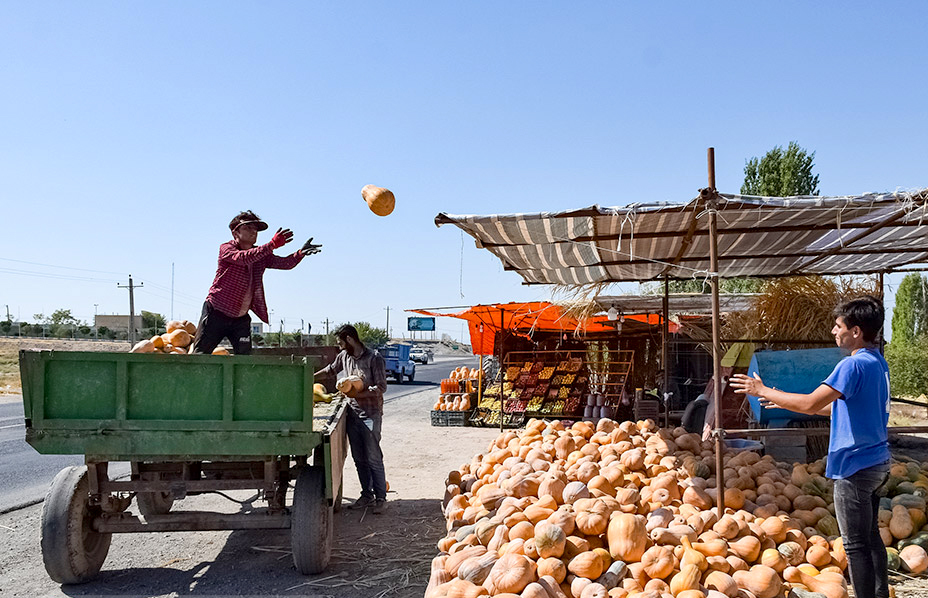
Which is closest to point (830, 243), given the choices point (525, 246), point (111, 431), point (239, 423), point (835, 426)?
point (525, 246)

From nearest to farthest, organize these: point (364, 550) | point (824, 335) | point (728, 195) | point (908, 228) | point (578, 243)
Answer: point (728, 195) < point (364, 550) < point (908, 228) < point (578, 243) < point (824, 335)

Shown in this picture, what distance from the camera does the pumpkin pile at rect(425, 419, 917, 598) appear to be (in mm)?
3914

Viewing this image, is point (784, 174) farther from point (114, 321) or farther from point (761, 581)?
point (114, 321)

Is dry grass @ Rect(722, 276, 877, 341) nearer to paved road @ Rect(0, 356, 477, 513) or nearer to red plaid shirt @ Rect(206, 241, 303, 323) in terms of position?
red plaid shirt @ Rect(206, 241, 303, 323)

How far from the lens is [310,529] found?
5238mm

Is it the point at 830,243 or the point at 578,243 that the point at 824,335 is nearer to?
the point at 830,243

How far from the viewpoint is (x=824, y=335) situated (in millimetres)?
8789

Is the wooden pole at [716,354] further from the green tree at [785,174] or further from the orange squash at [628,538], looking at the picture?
the green tree at [785,174]

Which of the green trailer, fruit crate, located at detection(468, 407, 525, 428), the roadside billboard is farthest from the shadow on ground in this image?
the roadside billboard

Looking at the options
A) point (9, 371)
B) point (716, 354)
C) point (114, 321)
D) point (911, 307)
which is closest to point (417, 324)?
point (9, 371)

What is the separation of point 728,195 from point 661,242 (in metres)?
2.45

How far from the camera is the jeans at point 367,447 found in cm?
746

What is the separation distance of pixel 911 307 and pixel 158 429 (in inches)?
1149

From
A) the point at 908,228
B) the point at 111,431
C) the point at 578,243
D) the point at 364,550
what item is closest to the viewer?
the point at 111,431
